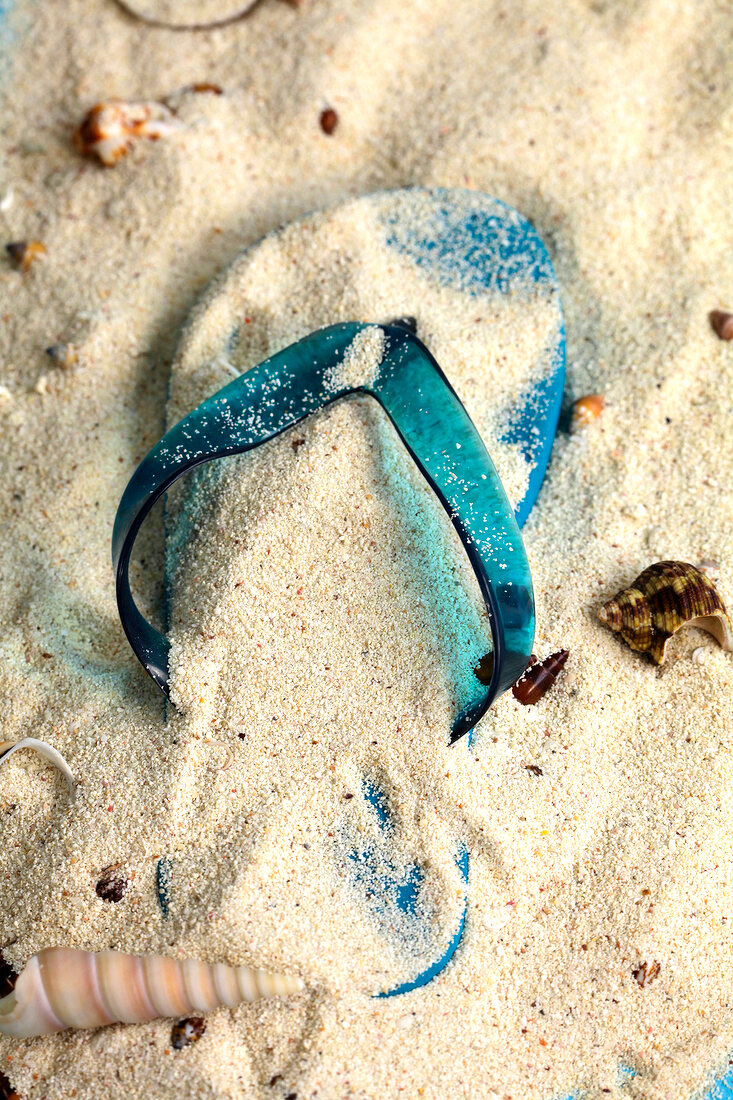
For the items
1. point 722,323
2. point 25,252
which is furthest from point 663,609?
point 25,252

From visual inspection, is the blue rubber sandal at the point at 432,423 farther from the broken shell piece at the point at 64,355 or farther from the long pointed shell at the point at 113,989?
the broken shell piece at the point at 64,355

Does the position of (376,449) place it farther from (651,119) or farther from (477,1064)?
(651,119)

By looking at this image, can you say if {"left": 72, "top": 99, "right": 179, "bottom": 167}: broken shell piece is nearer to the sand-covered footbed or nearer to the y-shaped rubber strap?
the sand-covered footbed

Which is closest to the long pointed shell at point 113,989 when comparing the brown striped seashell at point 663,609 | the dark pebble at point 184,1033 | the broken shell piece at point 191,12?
the dark pebble at point 184,1033

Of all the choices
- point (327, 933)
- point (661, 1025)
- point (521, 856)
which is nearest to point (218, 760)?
point (327, 933)

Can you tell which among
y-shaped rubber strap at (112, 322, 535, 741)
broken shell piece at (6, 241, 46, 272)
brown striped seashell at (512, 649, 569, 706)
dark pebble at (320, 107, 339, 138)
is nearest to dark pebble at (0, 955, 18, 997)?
y-shaped rubber strap at (112, 322, 535, 741)

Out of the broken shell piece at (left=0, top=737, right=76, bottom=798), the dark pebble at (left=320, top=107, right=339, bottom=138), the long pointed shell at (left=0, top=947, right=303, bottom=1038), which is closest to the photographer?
the long pointed shell at (left=0, top=947, right=303, bottom=1038)
